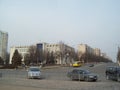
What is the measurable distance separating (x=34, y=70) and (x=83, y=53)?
120 m

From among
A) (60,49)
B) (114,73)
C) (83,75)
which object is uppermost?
(60,49)

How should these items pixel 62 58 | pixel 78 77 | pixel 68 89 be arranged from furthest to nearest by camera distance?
1. pixel 62 58
2. pixel 78 77
3. pixel 68 89

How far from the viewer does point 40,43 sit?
164m

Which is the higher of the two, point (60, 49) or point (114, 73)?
point (60, 49)

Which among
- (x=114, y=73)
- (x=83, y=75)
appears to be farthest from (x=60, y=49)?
(x=114, y=73)

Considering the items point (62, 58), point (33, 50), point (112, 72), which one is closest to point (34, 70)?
point (112, 72)

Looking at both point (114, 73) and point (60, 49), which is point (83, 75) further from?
point (60, 49)

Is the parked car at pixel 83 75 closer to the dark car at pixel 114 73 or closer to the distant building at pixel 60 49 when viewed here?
the dark car at pixel 114 73

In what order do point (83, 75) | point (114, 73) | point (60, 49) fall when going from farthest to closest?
point (60, 49), point (83, 75), point (114, 73)

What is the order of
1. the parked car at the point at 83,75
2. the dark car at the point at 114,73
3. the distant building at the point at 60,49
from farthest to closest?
the distant building at the point at 60,49
the parked car at the point at 83,75
the dark car at the point at 114,73

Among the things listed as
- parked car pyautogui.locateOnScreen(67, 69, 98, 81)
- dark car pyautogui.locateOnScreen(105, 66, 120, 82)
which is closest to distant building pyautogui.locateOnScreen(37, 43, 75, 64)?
parked car pyautogui.locateOnScreen(67, 69, 98, 81)

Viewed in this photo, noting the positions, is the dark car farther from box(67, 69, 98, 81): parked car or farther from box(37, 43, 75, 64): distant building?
box(37, 43, 75, 64): distant building

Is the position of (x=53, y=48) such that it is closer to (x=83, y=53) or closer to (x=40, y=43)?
(x=40, y=43)

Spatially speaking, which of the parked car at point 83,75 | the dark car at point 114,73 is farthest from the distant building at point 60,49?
the dark car at point 114,73
